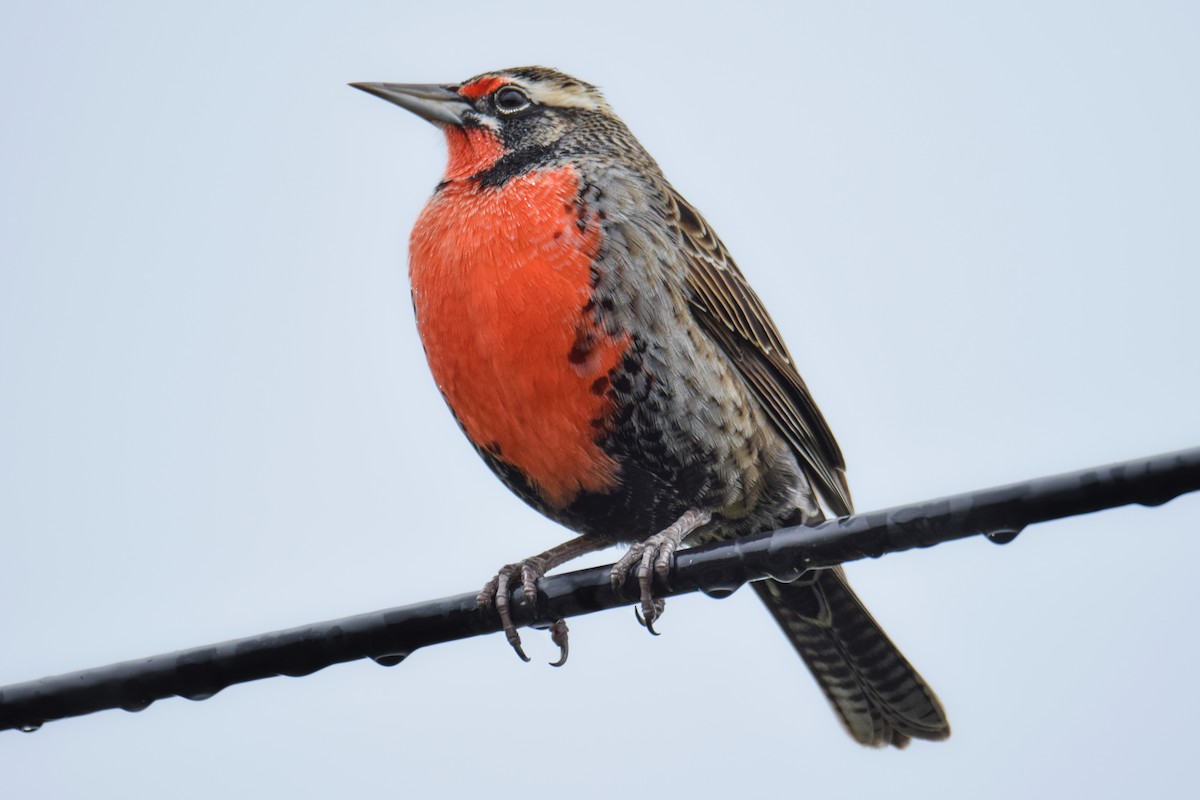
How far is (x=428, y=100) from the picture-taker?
26.7 ft

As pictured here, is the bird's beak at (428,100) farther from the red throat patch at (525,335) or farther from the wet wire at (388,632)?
the wet wire at (388,632)

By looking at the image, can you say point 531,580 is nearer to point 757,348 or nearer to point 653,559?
point 653,559

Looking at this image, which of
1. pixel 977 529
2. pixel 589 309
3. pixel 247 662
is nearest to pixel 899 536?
pixel 977 529

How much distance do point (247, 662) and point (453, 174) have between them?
355 cm

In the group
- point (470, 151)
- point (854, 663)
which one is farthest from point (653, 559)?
point (470, 151)

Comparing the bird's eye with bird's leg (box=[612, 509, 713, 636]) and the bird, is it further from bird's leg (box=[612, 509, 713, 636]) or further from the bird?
bird's leg (box=[612, 509, 713, 636])

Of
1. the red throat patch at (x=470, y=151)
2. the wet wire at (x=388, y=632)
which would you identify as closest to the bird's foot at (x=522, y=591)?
the wet wire at (x=388, y=632)

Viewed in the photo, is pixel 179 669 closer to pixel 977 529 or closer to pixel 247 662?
pixel 247 662

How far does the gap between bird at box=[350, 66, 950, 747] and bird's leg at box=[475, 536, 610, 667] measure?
1 cm

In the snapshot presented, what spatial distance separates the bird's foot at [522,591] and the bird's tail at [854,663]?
4.81 feet

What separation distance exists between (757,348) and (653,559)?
1.83m

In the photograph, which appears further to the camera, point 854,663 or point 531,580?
point 854,663

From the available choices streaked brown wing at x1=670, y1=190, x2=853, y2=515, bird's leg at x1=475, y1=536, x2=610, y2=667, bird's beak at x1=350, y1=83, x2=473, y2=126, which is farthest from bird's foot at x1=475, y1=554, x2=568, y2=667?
bird's beak at x1=350, y1=83, x2=473, y2=126

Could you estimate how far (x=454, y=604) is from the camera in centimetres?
497
